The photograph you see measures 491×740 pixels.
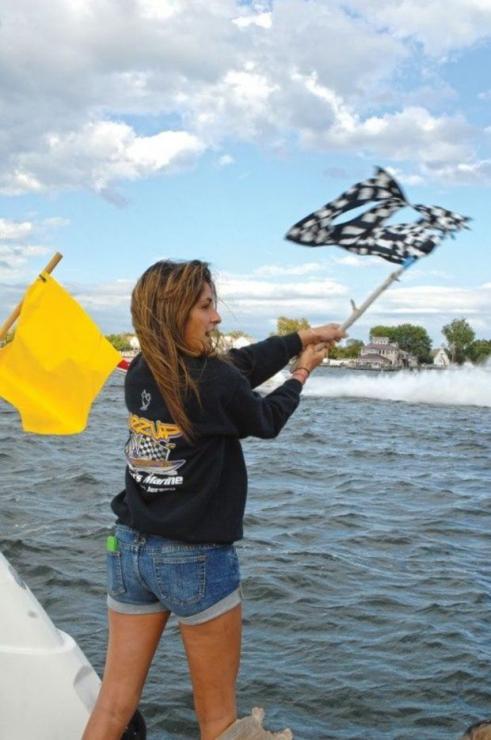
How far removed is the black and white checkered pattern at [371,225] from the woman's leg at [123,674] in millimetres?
1863

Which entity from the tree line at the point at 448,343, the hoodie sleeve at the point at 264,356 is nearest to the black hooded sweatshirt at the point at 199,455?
the hoodie sleeve at the point at 264,356

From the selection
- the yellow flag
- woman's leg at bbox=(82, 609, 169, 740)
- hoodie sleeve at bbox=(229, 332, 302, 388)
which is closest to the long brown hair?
hoodie sleeve at bbox=(229, 332, 302, 388)

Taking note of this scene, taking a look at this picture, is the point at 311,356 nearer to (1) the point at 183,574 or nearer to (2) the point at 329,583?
(1) the point at 183,574

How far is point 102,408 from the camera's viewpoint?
36406 millimetres

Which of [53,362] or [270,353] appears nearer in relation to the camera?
[270,353]

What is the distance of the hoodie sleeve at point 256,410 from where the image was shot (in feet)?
10.9

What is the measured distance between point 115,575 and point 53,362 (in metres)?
1.28

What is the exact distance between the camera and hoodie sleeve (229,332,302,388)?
3621 millimetres

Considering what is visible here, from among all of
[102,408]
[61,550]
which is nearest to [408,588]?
[61,550]

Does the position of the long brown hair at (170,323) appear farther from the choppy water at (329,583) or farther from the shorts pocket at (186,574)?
the choppy water at (329,583)

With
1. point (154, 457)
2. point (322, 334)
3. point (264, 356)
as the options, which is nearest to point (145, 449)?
point (154, 457)

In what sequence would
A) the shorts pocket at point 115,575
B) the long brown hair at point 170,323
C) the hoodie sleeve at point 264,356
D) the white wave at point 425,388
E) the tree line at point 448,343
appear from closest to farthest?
the long brown hair at point 170,323 → the shorts pocket at point 115,575 → the hoodie sleeve at point 264,356 → the white wave at point 425,388 → the tree line at point 448,343

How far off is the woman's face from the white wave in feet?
169

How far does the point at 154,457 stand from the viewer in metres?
3.38
